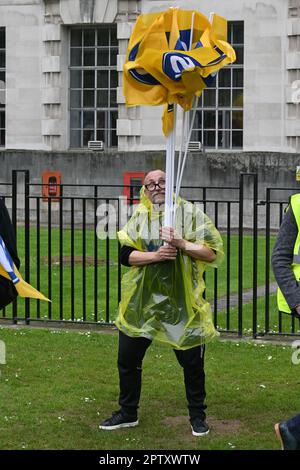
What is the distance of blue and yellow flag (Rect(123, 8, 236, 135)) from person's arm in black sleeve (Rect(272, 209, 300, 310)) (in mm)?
1166

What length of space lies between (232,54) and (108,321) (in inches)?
184

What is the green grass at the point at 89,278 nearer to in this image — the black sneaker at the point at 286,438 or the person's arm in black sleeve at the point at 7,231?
the person's arm in black sleeve at the point at 7,231

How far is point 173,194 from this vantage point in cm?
751

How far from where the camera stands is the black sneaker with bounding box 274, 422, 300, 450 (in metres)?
6.77

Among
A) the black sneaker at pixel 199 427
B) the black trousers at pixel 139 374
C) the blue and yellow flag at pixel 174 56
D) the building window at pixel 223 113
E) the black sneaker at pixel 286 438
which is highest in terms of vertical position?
the building window at pixel 223 113

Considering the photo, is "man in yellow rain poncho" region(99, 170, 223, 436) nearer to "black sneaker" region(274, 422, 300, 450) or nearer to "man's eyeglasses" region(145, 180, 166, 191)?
"man's eyeglasses" region(145, 180, 166, 191)

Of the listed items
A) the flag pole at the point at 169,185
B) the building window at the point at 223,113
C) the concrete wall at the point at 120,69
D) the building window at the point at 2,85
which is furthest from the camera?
the building window at the point at 2,85

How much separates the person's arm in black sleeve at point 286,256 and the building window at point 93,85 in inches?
808

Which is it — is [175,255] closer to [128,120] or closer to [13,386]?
[13,386]

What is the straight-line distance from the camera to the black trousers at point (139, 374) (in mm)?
7652

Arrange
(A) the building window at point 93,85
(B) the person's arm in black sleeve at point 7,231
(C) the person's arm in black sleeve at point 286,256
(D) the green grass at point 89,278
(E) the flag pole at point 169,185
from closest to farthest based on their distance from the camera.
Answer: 1. (C) the person's arm in black sleeve at point 286,256
2. (B) the person's arm in black sleeve at point 7,231
3. (E) the flag pole at point 169,185
4. (D) the green grass at point 89,278
5. (A) the building window at point 93,85

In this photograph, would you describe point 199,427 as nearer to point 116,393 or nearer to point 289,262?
point 116,393

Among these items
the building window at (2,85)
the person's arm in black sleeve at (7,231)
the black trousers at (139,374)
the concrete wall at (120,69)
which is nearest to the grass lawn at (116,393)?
the black trousers at (139,374)
